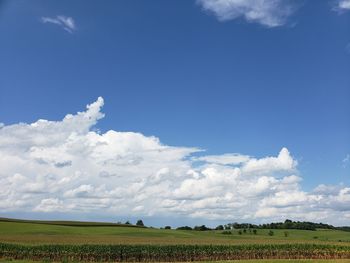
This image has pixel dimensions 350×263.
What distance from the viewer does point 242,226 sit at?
197000mm

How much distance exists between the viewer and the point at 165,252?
Answer: 7156 centimetres

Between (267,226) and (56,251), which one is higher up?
(267,226)

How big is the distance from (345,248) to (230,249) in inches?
724

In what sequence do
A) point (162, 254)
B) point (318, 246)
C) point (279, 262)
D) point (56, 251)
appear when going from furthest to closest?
1. point (318, 246)
2. point (162, 254)
3. point (56, 251)
4. point (279, 262)

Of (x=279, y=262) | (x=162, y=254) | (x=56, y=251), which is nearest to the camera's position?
(x=279, y=262)

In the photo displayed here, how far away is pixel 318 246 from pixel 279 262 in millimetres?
25214

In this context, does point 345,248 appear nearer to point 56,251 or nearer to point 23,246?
point 56,251

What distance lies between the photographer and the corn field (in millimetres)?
67000

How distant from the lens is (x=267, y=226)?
196 m

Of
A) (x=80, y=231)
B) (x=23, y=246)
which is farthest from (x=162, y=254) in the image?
(x=80, y=231)

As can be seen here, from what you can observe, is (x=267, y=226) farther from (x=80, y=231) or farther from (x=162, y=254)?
(x=162, y=254)

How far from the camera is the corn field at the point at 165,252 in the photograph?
2638 inches

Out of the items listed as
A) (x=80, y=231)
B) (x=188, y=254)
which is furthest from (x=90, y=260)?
(x=80, y=231)

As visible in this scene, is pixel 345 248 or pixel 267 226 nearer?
pixel 345 248
